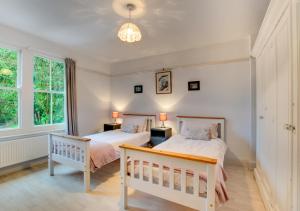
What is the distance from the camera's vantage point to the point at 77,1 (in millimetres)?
2090

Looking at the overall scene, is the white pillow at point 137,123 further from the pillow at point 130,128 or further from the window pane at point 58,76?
the window pane at point 58,76

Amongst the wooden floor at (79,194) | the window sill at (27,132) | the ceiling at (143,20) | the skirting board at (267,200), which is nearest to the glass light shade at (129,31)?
the ceiling at (143,20)

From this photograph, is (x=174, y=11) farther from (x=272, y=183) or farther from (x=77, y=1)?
(x=272, y=183)

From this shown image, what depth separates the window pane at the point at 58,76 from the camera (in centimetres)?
376

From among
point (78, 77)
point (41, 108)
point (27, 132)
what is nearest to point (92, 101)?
point (78, 77)

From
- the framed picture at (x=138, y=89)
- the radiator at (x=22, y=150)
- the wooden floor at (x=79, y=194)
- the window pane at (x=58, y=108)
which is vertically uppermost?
the framed picture at (x=138, y=89)

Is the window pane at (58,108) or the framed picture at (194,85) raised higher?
the framed picture at (194,85)

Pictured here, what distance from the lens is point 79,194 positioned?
2.29 m

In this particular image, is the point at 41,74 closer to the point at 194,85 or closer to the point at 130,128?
the point at 130,128

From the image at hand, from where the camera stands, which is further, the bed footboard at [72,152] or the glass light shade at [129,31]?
the bed footboard at [72,152]

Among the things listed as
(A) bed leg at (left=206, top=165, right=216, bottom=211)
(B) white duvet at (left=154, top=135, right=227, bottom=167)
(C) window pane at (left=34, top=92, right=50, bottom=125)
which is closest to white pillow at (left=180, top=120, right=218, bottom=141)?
(B) white duvet at (left=154, top=135, right=227, bottom=167)

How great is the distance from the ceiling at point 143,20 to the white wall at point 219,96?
512 mm

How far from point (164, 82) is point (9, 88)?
319cm

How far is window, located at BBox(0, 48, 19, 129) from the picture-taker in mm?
2939
